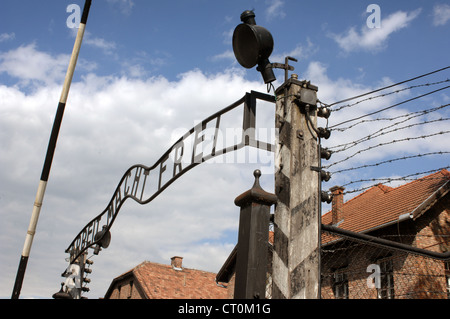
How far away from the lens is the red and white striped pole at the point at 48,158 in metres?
5.82

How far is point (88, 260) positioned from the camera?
1052 cm

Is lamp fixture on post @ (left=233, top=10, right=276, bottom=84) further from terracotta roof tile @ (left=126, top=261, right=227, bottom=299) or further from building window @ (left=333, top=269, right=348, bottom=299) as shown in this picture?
terracotta roof tile @ (left=126, top=261, right=227, bottom=299)

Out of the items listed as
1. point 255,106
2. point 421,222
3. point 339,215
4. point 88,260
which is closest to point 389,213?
point 421,222

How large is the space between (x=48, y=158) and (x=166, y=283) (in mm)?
19399

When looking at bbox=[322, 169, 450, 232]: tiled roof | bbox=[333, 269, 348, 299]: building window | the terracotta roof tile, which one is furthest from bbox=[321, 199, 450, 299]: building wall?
the terracotta roof tile

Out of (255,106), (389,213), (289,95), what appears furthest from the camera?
(389,213)

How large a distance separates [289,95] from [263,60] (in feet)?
1.32

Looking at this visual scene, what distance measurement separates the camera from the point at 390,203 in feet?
52.2

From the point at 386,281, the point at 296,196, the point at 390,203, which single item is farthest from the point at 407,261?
the point at 296,196

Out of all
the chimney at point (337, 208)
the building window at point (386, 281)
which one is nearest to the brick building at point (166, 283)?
the chimney at point (337, 208)

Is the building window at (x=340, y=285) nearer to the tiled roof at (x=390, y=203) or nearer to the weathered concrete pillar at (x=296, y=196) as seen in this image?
the tiled roof at (x=390, y=203)

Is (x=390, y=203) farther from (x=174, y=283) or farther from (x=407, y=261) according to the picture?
(x=174, y=283)

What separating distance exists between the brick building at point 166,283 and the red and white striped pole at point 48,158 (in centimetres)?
1708

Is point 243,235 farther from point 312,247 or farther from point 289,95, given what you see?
point 289,95
